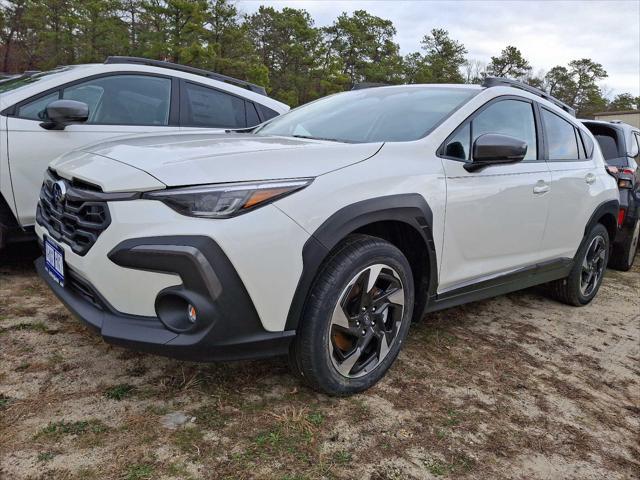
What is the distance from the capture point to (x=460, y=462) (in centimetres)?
189

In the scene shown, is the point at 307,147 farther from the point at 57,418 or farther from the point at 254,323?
the point at 57,418

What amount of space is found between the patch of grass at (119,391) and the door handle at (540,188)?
8.48 ft

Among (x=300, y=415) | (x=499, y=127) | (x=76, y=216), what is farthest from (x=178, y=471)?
(x=499, y=127)

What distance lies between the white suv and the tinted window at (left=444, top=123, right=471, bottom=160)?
242 cm

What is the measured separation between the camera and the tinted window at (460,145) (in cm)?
260

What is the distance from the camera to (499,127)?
303cm

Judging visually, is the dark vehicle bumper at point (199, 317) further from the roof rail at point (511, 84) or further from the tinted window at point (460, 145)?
the roof rail at point (511, 84)

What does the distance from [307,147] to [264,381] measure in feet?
3.67

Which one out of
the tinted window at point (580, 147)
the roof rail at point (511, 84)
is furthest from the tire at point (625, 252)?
the roof rail at point (511, 84)

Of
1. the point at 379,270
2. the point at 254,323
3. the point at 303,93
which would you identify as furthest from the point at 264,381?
the point at 303,93

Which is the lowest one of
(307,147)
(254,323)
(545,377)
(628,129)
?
(545,377)

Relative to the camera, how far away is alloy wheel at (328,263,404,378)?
2148 mm

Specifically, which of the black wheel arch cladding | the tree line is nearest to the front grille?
the black wheel arch cladding

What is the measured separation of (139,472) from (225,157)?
46.0 inches
